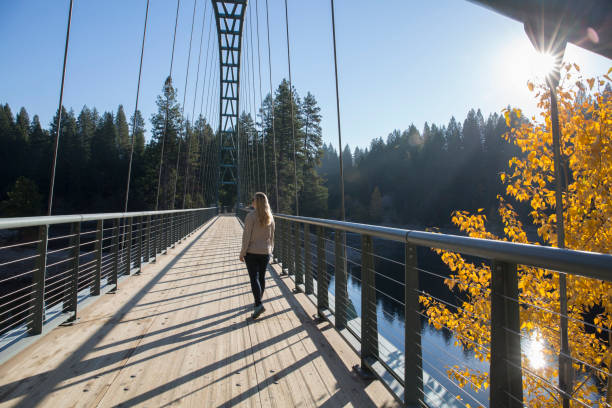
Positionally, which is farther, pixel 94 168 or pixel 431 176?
pixel 431 176

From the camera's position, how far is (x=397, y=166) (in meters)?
65.2

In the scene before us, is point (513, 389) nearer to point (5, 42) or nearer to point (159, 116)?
point (5, 42)

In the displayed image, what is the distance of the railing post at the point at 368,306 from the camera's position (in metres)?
2.41

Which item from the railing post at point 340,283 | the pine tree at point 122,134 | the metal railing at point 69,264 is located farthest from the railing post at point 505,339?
the pine tree at point 122,134

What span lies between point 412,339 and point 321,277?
1.70 metres

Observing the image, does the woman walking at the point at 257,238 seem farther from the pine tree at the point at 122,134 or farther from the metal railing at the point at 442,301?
the pine tree at the point at 122,134

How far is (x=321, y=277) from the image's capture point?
3.53 meters

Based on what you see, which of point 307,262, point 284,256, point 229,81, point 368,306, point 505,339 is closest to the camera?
point 505,339

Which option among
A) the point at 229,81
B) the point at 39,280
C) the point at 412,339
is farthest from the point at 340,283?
the point at 229,81

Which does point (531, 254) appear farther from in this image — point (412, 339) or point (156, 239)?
point (156, 239)

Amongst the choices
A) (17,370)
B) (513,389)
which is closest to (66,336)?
(17,370)

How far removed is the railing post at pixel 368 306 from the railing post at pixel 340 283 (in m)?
0.59

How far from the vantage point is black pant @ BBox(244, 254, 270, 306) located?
149 inches

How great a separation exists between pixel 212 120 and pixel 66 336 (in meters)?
38.9
